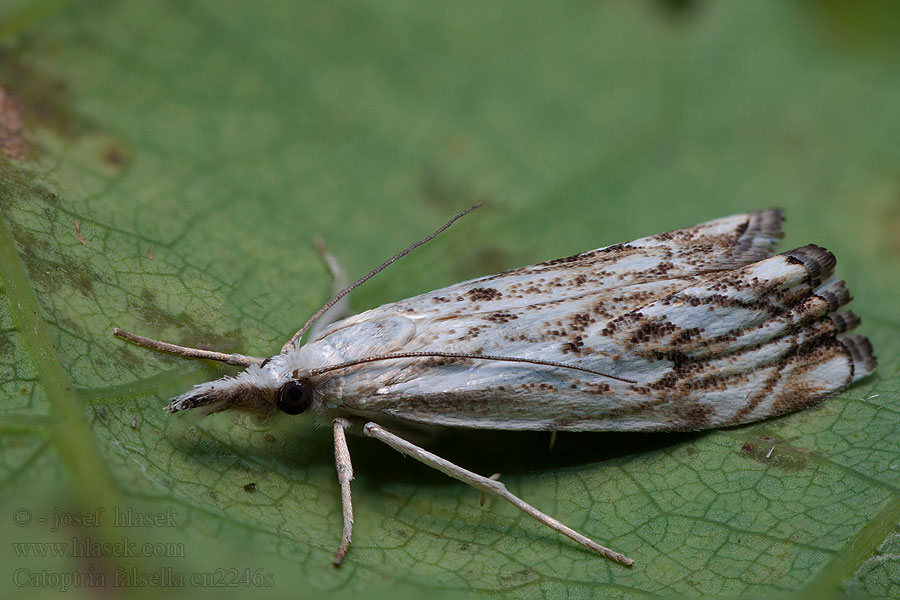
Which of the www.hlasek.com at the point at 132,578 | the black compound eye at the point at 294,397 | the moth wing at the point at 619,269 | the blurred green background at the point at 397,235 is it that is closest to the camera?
the www.hlasek.com at the point at 132,578

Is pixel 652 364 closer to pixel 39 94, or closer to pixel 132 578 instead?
pixel 132 578

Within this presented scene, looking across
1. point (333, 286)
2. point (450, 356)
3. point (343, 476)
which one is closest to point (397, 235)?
point (333, 286)

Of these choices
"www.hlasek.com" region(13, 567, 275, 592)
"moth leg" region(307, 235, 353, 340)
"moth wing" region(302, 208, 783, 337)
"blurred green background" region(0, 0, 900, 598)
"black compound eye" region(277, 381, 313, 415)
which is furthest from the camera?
"moth leg" region(307, 235, 353, 340)

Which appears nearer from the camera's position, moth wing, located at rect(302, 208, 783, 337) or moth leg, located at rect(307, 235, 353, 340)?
moth wing, located at rect(302, 208, 783, 337)

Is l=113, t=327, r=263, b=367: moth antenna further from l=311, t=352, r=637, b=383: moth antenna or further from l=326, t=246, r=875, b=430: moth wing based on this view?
l=326, t=246, r=875, b=430: moth wing

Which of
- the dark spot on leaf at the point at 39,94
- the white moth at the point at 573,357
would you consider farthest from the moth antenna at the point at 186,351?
the dark spot on leaf at the point at 39,94

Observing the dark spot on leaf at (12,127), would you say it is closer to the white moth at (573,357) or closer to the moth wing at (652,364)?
the white moth at (573,357)

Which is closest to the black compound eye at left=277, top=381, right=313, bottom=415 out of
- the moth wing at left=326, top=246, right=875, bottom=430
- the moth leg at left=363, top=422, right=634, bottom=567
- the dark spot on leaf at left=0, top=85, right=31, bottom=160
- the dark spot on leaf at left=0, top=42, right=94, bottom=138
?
the moth wing at left=326, top=246, right=875, bottom=430

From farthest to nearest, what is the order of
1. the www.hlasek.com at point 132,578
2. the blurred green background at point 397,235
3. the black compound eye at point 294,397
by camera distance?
the black compound eye at point 294,397 → the blurred green background at point 397,235 → the www.hlasek.com at point 132,578
